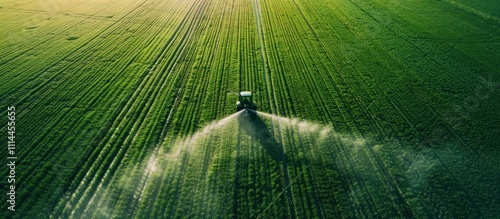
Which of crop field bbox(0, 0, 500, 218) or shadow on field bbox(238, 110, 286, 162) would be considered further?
shadow on field bbox(238, 110, 286, 162)

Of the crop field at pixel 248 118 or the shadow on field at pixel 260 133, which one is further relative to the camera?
the shadow on field at pixel 260 133

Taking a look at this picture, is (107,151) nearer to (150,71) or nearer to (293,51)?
(150,71)

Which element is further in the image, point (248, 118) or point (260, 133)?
point (248, 118)

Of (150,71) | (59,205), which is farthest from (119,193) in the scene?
(150,71)

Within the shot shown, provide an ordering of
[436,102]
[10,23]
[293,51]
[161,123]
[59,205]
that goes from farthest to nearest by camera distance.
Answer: [10,23]
[293,51]
[436,102]
[161,123]
[59,205]
